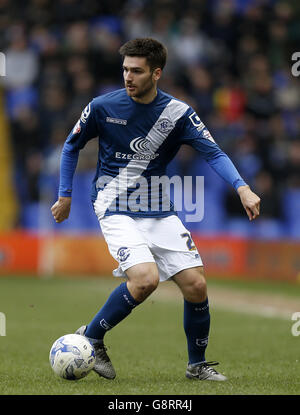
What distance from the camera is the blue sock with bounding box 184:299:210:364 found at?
6.17 metres

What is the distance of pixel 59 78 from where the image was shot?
55.2 ft

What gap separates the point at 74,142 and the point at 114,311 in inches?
51.1

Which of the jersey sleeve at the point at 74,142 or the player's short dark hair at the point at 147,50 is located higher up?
the player's short dark hair at the point at 147,50

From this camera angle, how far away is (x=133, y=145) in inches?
244

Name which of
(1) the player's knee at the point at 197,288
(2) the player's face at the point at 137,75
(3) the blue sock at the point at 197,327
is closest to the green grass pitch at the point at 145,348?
(3) the blue sock at the point at 197,327

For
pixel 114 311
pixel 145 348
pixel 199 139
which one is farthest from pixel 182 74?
pixel 114 311

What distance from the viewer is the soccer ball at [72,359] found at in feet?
19.1

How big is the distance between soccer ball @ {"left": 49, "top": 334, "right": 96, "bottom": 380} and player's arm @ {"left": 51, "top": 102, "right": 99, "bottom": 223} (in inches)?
36.5

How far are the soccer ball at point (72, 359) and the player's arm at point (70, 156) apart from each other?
93 cm

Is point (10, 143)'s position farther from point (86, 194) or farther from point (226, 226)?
point (226, 226)

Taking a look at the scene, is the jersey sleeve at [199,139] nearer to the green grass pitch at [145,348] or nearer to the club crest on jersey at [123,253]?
the club crest on jersey at [123,253]

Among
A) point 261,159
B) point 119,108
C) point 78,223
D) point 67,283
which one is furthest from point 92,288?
point 119,108

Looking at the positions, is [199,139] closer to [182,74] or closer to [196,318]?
[196,318]

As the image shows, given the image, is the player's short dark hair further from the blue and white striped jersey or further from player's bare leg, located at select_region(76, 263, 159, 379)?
player's bare leg, located at select_region(76, 263, 159, 379)
